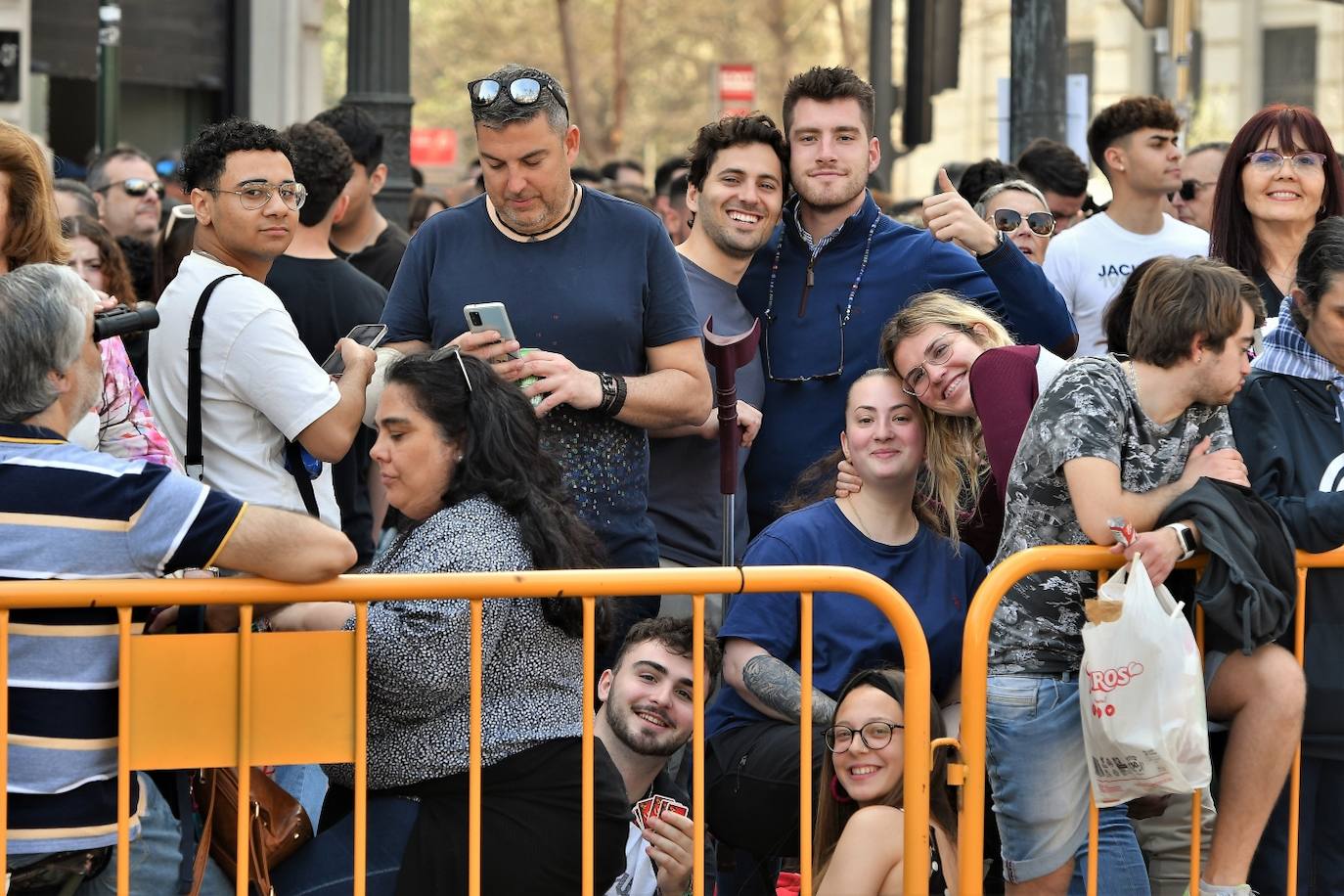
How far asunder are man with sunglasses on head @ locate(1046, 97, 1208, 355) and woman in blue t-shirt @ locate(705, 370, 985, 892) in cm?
238

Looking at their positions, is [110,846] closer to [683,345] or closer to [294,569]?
[294,569]

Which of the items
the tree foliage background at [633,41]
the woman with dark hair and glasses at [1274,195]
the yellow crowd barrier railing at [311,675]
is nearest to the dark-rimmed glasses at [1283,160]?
the woman with dark hair and glasses at [1274,195]

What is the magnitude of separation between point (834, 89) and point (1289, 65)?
30315 mm

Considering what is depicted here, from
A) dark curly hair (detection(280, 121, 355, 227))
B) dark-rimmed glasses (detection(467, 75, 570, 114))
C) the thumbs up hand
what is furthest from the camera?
dark curly hair (detection(280, 121, 355, 227))

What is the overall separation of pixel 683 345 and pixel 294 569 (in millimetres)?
1680

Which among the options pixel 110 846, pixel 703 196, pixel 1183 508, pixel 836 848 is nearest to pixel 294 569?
pixel 110 846

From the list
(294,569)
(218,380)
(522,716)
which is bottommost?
(522,716)

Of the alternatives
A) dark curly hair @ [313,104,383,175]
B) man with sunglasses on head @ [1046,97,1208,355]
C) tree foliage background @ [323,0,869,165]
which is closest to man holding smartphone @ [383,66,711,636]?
dark curly hair @ [313,104,383,175]

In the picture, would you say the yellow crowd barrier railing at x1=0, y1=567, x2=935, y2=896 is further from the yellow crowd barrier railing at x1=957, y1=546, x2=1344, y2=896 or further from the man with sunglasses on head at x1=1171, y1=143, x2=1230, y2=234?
the man with sunglasses on head at x1=1171, y1=143, x2=1230, y2=234

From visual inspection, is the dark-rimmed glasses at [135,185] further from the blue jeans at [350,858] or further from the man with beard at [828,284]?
the blue jeans at [350,858]

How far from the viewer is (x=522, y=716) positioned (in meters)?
4.14

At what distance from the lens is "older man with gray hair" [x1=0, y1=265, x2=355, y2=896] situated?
11.9 feet

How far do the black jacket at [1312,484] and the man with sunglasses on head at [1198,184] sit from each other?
15.0ft

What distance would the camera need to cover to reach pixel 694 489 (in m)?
5.60
